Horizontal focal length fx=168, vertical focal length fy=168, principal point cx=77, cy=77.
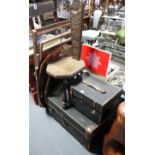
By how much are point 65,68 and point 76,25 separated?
41 cm

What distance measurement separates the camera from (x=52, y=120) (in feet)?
6.31

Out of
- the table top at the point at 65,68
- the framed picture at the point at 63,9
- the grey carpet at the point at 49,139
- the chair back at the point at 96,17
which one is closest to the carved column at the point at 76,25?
the table top at the point at 65,68

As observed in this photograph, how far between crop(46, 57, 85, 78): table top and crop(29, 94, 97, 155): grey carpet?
0.66 meters

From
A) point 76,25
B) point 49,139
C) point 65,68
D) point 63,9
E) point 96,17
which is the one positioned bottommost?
point 49,139

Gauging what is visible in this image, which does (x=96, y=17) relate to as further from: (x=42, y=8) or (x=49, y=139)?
(x=49, y=139)

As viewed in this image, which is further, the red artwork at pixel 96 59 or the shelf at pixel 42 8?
the shelf at pixel 42 8

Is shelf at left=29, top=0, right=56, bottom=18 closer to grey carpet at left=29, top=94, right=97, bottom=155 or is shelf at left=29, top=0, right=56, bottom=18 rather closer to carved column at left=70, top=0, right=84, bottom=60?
carved column at left=70, top=0, right=84, bottom=60

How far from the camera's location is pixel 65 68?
5.16 feet

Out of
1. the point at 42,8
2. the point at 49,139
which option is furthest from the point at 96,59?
the point at 42,8

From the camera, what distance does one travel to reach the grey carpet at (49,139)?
1.61m

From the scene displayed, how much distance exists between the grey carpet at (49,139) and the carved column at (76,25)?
802mm

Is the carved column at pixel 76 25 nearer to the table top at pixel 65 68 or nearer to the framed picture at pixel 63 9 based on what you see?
the table top at pixel 65 68
